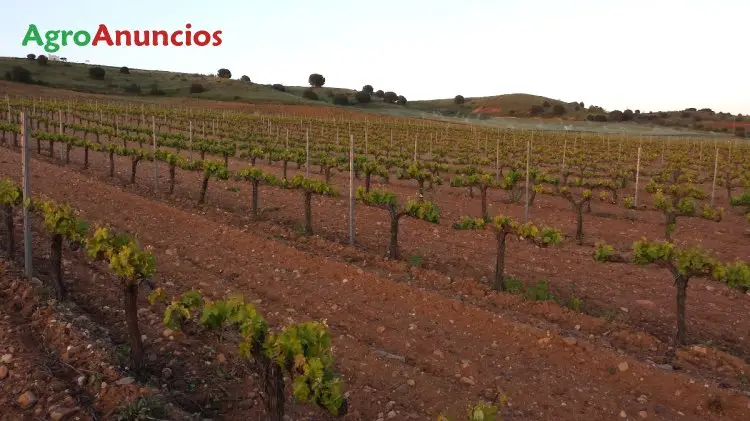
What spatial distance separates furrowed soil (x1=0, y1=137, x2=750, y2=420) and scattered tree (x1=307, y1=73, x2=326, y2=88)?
420 ft

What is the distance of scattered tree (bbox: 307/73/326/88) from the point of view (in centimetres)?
13900

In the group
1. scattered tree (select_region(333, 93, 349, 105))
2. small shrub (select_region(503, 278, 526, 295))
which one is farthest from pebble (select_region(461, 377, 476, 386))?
scattered tree (select_region(333, 93, 349, 105))

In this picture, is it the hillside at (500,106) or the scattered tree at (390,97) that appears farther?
the scattered tree at (390,97)

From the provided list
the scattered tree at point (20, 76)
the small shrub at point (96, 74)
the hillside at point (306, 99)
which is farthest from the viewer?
the small shrub at point (96, 74)

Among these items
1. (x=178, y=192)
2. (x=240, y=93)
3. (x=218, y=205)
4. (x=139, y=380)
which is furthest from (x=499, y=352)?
(x=240, y=93)

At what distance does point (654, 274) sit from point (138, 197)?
1320 centimetres

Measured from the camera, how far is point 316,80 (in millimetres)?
139000

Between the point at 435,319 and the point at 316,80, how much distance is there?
445 feet

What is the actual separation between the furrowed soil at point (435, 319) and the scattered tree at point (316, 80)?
128 meters

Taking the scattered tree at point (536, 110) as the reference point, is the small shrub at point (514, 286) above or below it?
below

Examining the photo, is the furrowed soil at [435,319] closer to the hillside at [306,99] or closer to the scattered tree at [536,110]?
the hillside at [306,99]

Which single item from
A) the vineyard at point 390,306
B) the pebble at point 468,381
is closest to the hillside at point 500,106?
the vineyard at point 390,306

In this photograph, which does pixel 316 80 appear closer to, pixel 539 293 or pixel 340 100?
pixel 340 100

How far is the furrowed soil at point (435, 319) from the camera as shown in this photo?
6.40 metres
